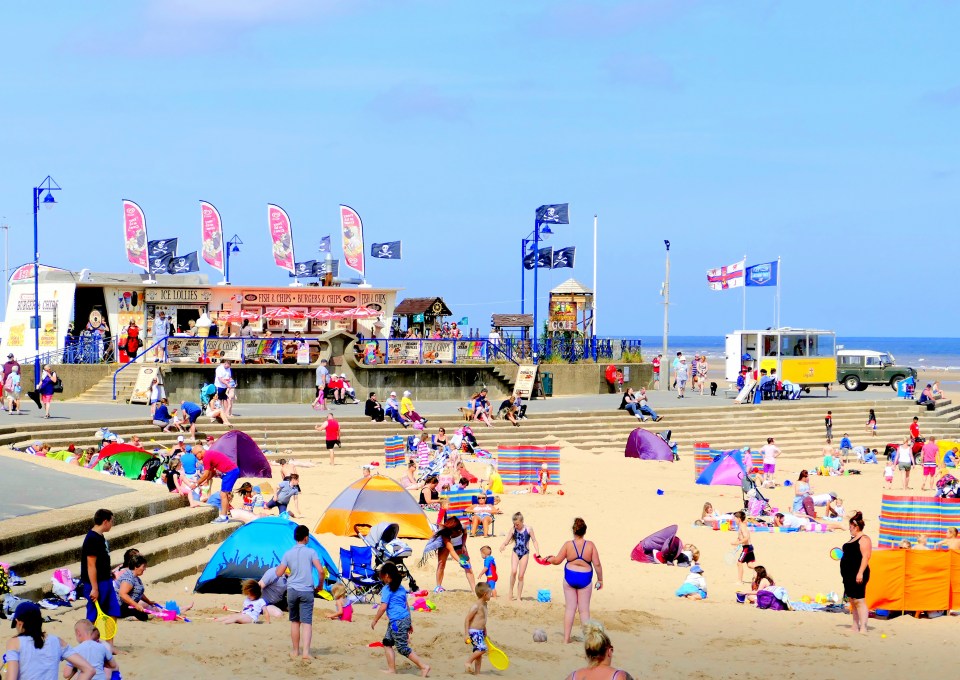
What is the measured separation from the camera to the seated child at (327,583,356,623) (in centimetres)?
1208

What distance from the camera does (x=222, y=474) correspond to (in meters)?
19.4

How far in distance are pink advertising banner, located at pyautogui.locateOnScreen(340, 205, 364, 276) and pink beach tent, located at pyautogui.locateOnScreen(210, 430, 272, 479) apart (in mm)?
19095

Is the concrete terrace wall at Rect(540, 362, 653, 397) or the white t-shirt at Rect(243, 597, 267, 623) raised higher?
the concrete terrace wall at Rect(540, 362, 653, 397)

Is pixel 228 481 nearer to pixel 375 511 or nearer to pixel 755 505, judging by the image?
pixel 375 511

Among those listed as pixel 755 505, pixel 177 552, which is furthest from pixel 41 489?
pixel 755 505

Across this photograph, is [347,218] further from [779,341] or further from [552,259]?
[779,341]

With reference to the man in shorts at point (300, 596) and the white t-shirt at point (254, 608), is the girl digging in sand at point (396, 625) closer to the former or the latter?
the man in shorts at point (300, 596)

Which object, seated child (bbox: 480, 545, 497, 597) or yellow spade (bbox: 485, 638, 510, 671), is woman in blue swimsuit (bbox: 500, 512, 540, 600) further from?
yellow spade (bbox: 485, 638, 510, 671)

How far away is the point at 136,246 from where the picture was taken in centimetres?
3803

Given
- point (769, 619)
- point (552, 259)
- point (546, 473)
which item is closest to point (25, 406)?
point (546, 473)

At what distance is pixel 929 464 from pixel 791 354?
13463mm

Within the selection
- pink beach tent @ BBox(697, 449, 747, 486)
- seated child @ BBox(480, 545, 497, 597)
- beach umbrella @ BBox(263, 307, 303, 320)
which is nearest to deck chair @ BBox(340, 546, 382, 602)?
seated child @ BBox(480, 545, 497, 597)

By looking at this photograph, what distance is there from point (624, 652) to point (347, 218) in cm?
3135

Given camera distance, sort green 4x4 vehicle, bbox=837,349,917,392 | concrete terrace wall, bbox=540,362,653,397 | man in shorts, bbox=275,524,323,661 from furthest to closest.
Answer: green 4x4 vehicle, bbox=837,349,917,392 < concrete terrace wall, bbox=540,362,653,397 < man in shorts, bbox=275,524,323,661
